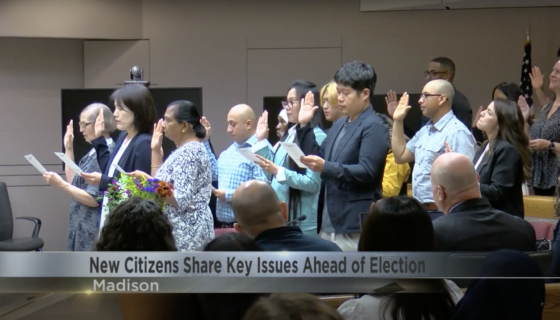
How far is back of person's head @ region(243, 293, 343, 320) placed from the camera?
1.12 meters

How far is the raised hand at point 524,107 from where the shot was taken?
9.44 ft

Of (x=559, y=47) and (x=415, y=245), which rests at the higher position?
(x=559, y=47)

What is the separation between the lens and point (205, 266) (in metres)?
2.20

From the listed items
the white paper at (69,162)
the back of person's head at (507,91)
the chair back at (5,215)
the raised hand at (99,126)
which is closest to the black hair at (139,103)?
the raised hand at (99,126)

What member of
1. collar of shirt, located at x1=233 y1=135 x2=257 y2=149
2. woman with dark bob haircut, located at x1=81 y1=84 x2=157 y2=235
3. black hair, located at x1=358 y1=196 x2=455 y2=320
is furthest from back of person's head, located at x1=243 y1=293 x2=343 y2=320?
collar of shirt, located at x1=233 y1=135 x2=257 y2=149

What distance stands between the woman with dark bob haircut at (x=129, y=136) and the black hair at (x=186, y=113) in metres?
0.08

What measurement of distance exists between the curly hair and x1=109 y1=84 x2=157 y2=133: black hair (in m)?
0.52

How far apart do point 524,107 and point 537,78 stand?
0.14 meters

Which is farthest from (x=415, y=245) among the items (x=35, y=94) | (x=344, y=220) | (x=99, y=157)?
(x=35, y=94)

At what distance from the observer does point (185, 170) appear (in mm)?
2619

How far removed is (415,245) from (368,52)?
923 millimetres

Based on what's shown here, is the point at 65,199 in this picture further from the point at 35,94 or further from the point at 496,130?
the point at 496,130

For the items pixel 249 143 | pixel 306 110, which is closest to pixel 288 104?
pixel 306 110

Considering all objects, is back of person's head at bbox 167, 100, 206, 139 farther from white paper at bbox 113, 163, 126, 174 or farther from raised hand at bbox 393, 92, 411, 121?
raised hand at bbox 393, 92, 411, 121
